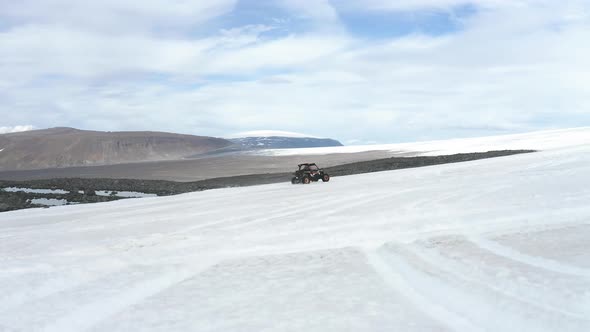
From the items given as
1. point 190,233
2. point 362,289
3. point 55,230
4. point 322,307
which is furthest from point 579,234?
point 55,230

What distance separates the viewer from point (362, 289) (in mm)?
4879

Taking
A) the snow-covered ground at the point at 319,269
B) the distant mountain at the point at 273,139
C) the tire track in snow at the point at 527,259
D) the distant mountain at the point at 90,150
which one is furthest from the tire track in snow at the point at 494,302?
the distant mountain at the point at 273,139

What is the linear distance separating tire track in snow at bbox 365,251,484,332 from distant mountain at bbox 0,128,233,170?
91.8m

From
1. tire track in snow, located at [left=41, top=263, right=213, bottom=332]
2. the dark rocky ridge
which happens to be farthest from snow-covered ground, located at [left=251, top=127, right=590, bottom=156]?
tire track in snow, located at [left=41, top=263, right=213, bottom=332]

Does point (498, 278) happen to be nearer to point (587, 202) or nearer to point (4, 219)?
point (587, 202)

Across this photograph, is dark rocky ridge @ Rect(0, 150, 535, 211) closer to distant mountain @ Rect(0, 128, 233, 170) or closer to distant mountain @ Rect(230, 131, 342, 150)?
distant mountain @ Rect(0, 128, 233, 170)

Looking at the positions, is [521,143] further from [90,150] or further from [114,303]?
[90,150]

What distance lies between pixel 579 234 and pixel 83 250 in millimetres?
7199

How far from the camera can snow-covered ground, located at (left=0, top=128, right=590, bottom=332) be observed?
417 centimetres

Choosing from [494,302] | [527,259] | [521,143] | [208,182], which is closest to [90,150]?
[208,182]

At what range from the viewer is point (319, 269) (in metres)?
5.75

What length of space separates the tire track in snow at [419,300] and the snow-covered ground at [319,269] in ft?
0.04

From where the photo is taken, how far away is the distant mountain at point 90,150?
90.4m

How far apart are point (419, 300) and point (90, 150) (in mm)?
101044
